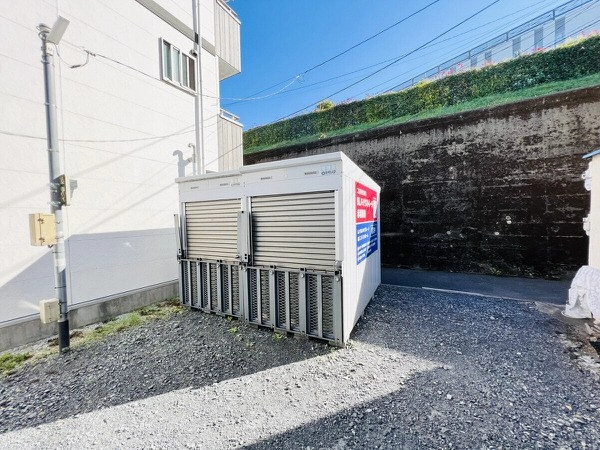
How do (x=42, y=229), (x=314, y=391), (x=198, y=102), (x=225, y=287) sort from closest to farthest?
(x=314, y=391) < (x=42, y=229) < (x=225, y=287) < (x=198, y=102)

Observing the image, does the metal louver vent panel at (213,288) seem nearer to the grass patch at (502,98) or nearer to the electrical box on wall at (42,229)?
the electrical box on wall at (42,229)

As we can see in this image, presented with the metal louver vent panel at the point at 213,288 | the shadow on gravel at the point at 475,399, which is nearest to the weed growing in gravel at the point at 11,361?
the metal louver vent panel at the point at 213,288

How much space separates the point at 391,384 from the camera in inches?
107

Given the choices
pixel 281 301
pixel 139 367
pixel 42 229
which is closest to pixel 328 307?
pixel 281 301

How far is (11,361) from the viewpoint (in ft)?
11.2

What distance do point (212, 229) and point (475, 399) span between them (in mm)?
4185

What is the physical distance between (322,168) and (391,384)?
2602 mm

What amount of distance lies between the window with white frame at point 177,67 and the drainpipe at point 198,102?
0.41 ft

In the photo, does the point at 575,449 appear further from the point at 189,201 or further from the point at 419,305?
the point at 189,201

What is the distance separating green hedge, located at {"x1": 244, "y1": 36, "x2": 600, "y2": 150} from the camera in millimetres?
7176

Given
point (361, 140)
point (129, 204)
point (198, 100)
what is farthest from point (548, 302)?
point (198, 100)

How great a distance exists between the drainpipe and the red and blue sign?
4.45 metres

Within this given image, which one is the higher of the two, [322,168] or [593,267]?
[322,168]

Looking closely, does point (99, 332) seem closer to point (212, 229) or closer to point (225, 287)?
point (225, 287)
